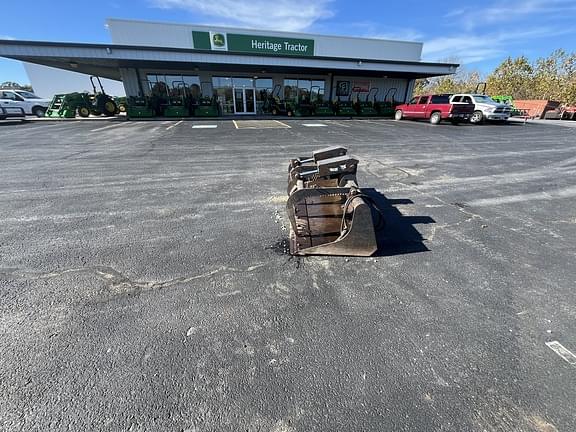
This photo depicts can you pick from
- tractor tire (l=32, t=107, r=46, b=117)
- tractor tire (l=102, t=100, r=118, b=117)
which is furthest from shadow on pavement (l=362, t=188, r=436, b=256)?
tractor tire (l=32, t=107, r=46, b=117)

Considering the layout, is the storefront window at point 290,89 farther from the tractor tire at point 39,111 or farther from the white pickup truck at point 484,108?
the tractor tire at point 39,111

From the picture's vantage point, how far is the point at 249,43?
23.4m

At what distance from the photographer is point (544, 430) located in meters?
1.42

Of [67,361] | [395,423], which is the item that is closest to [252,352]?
[395,423]

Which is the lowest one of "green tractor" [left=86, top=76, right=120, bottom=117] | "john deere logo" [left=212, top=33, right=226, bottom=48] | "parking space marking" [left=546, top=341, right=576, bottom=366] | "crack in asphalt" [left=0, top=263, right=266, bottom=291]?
"crack in asphalt" [left=0, top=263, right=266, bottom=291]

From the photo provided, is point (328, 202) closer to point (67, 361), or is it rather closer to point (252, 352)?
point (252, 352)

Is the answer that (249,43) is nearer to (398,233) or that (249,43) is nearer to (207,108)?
(207,108)

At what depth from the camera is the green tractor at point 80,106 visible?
Result: 2038cm

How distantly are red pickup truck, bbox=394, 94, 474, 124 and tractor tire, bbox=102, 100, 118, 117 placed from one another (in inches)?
952

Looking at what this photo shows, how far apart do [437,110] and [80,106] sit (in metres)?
27.1

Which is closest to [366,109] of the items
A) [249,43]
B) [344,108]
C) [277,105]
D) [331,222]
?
[344,108]

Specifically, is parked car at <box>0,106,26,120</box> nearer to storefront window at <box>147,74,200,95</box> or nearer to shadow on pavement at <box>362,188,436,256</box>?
storefront window at <box>147,74,200,95</box>

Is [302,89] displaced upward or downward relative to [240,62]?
downward

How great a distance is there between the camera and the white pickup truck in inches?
699
